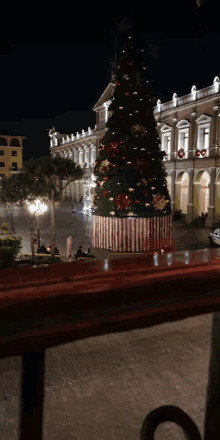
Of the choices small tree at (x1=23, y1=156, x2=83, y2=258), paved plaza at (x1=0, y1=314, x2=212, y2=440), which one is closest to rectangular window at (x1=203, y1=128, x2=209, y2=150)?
small tree at (x1=23, y1=156, x2=83, y2=258)

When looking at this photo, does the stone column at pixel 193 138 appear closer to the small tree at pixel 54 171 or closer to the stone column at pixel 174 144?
A: the stone column at pixel 174 144

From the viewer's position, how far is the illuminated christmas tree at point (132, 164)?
35.8 feet

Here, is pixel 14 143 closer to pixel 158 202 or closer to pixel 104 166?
pixel 104 166

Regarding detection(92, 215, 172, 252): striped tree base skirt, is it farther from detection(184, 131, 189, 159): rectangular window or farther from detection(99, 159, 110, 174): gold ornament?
detection(184, 131, 189, 159): rectangular window

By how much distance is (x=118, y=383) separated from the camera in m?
2.86

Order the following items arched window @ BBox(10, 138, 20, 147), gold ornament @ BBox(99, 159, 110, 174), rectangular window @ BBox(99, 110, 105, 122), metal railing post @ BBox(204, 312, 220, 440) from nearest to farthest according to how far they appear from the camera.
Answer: metal railing post @ BBox(204, 312, 220, 440) → gold ornament @ BBox(99, 159, 110, 174) → rectangular window @ BBox(99, 110, 105, 122) → arched window @ BBox(10, 138, 20, 147)

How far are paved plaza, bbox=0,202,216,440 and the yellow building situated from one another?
6483 centimetres

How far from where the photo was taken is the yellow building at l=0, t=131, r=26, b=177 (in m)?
64.8

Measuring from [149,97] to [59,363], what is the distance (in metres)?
10.1

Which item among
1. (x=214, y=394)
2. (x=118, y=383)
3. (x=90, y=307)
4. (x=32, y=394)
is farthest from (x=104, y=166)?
(x=32, y=394)

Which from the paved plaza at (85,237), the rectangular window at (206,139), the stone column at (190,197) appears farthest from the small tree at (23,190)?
the rectangular window at (206,139)

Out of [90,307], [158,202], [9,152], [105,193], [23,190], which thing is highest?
[9,152]

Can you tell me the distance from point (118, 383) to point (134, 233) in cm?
872

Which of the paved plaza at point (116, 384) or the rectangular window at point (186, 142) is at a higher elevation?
the rectangular window at point (186, 142)
